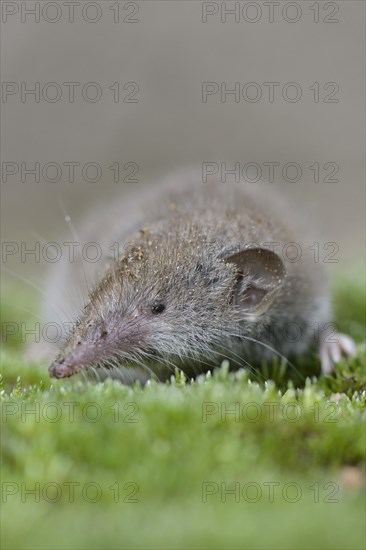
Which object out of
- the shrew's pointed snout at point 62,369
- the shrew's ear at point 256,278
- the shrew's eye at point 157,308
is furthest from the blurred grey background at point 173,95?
the shrew's pointed snout at point 62,369

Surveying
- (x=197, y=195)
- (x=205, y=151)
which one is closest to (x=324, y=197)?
(x=205, y=151)

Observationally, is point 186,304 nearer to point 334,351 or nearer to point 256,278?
point 256,278

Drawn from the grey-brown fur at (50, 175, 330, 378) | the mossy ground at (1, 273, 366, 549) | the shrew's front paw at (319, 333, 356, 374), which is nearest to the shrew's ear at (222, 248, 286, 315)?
the grey-brown fur at (50, 175, 330, 378)

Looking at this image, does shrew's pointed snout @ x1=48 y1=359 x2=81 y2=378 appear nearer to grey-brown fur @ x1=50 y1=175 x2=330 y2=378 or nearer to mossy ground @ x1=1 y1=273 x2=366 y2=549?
grey-brown fur @ x1=50 y1=175 x2=330 y2=378

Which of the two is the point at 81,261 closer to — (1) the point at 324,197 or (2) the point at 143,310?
(2) the point at 143,310

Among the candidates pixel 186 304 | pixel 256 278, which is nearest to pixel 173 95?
pixel 256 278

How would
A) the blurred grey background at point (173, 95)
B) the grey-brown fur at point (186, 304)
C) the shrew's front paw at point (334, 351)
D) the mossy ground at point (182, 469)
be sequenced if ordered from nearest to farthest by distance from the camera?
1. the mossy ground at point (182, 469)
2. the grey-brown fur at point (186, 304)
3. the shrew's front paw at point (334, 351)
4. the blurred grey background at point (173, 95)

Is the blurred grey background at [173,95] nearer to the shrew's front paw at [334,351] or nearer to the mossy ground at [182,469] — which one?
the shrew's front paw at [334,351]

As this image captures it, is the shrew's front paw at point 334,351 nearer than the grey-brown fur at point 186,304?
No
